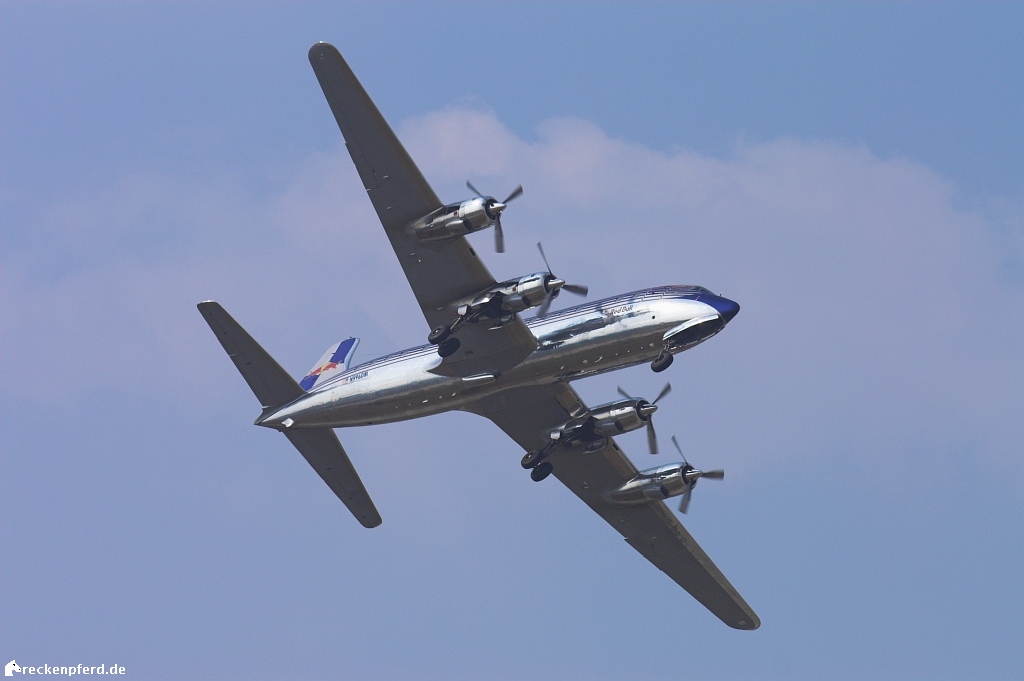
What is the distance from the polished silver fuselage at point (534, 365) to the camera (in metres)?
50.5

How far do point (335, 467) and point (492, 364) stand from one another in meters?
9.64

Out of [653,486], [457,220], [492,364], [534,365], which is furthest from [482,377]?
[653,486]

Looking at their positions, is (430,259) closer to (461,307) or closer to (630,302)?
(461,307)

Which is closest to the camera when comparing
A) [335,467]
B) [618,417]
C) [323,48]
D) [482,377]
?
[323,48]

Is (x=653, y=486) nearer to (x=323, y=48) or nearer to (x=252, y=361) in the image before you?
(x=252, y=361)

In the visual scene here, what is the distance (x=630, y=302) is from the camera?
50969 millimetres

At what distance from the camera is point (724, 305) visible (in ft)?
164

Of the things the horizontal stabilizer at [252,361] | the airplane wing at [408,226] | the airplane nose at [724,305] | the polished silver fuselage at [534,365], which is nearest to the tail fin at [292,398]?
the horizontal stabilizer at [252,361]

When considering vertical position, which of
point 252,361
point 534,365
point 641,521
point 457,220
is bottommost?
point 641,521

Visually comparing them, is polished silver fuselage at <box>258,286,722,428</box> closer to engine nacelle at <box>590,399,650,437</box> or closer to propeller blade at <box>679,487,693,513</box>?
engine nacelle at <box>590,399,650,437</box>

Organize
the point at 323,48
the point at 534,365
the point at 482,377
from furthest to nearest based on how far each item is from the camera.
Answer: the point at 482,377 < the point at 534,365 < the point at 323,48

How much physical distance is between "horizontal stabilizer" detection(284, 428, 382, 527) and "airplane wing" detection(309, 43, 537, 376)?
7266mm

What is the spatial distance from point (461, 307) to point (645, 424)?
1060cm

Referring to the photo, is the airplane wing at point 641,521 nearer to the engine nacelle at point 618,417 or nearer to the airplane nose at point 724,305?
the engine nacelle at point 618,417
